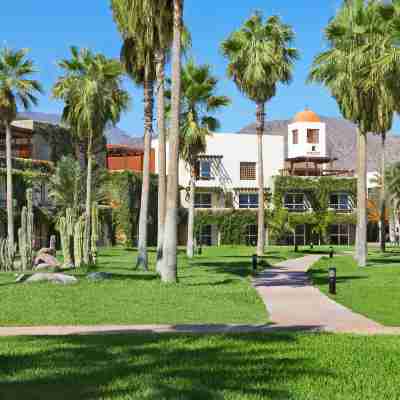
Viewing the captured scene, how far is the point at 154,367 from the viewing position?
9055 millimetres

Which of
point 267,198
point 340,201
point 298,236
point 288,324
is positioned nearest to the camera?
point 288,324

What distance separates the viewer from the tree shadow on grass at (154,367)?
7.76m

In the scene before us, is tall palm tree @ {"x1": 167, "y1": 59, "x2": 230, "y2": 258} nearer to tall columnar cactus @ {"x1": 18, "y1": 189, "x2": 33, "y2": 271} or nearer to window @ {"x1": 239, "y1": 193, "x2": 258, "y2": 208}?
tall columnar cactus @ {"x1": 18, "y1": 189, "x2": 33, "y2": 271}

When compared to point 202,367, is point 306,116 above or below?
above

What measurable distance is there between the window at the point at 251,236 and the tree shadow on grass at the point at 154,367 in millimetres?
53270

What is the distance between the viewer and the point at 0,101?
32.5 metres

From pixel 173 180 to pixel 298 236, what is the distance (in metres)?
46.5

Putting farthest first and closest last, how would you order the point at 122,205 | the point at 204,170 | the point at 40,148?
the point at 204,170 < the point at 122,205 < the point at 40,148

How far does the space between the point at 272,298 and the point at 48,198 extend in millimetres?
32764

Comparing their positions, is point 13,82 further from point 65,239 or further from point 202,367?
point 202,367

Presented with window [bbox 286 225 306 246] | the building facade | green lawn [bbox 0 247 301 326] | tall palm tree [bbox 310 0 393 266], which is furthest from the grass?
window [bbox 286 225 306 246]

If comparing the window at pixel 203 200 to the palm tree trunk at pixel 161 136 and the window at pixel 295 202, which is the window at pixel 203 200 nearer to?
the window at pixel 295 202

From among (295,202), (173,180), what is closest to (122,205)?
(295,202)

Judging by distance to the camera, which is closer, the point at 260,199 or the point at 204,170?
the point at 260,199
